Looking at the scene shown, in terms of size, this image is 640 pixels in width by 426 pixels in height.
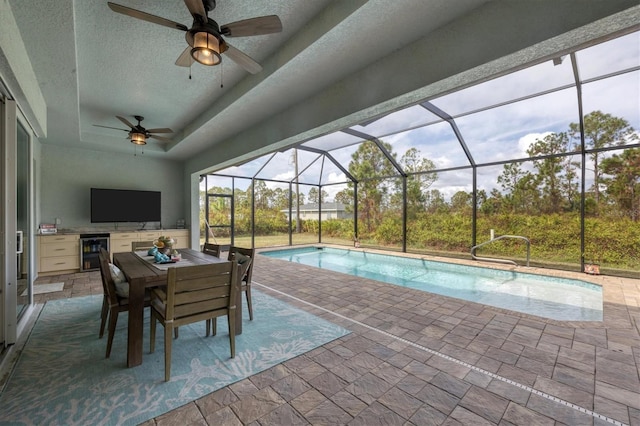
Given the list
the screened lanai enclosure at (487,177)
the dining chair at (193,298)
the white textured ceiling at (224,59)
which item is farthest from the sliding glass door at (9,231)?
the screened lanai enclosure at (487,177)

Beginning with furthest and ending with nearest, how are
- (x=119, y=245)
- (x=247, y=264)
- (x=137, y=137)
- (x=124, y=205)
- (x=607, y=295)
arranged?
(x=124, y=205) < (x=119, y=245) < (x=137, y=137) < (x=607, y=295) < (x=247, y=264)

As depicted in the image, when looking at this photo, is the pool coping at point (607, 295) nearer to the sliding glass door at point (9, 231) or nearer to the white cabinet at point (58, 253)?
the sliding glass door at point (9, 231)

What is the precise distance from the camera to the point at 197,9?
1.88 m

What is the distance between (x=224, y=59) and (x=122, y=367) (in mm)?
3189

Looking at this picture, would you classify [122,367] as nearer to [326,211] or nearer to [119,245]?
[119,245]

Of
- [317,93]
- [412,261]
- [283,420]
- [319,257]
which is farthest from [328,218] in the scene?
[283,420]

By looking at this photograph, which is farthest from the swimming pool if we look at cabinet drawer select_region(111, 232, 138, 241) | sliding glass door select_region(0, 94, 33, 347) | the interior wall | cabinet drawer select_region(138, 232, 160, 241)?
sliding glass door select_region(0, 94, 33, 347)

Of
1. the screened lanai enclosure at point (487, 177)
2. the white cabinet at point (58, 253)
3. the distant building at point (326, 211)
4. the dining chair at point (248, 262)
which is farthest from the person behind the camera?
the distant building at point (326, 211)

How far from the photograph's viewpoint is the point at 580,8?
1746 mm

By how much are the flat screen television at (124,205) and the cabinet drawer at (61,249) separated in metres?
0.72

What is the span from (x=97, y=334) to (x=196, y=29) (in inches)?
122

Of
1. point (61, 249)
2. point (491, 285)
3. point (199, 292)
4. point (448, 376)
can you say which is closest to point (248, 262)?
point (199, 292)

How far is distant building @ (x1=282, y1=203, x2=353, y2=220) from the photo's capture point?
9.91 meters

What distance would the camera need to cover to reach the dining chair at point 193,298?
201 centimetres
